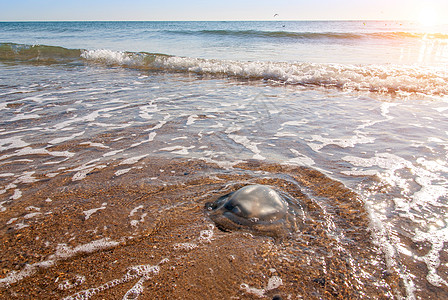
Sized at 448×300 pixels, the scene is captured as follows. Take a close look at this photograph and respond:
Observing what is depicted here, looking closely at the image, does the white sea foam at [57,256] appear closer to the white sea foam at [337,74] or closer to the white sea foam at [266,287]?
the white sea foam at [266,287]

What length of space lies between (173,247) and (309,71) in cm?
799

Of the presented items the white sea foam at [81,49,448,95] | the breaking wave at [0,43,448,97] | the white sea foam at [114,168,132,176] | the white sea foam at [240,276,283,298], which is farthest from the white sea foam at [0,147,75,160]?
the white sea foam at [81,49,448,95]

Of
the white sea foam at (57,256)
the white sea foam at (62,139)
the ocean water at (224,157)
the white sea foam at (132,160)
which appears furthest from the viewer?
the white sea foam at (62,139)

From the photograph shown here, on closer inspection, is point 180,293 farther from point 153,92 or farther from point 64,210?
point 153,92

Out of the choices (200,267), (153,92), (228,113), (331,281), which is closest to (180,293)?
(200,267)

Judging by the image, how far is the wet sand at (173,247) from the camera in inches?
64.6

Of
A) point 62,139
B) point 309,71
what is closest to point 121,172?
point 62,139

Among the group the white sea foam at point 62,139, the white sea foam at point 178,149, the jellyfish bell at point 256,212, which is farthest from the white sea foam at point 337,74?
the jellyfish bell at point 256,212

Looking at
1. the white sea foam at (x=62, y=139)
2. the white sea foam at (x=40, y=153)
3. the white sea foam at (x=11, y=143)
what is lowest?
the white sea foam at (x=40, y=153)

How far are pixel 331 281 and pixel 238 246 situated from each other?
0.62 metres

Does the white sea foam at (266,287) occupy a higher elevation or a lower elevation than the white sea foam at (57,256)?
lower

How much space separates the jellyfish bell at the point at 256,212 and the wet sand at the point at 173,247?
0.26ft

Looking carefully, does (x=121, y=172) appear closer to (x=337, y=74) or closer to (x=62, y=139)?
(x=62, y=139)

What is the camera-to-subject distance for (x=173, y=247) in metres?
1.97
